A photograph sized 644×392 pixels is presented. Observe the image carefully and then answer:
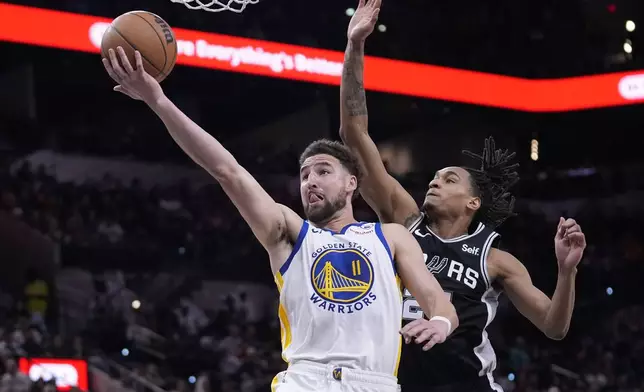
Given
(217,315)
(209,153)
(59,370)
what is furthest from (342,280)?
(217,315)

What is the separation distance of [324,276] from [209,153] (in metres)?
0.65

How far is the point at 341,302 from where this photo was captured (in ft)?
12.7

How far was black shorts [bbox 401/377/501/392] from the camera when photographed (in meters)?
4.86

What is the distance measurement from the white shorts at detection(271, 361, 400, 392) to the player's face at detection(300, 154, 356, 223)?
628mm

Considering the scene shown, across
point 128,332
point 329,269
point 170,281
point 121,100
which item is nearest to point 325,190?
point 329,269

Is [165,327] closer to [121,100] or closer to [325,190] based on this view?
[121,100]

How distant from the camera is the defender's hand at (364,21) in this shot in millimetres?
4988

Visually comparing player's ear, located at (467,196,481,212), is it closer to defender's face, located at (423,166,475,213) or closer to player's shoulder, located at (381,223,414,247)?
defender's face, located at (423,166,475,213)

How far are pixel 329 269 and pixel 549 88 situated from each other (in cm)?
1706

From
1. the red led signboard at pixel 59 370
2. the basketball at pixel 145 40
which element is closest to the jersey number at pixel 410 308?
the basketball at pixel 145 40

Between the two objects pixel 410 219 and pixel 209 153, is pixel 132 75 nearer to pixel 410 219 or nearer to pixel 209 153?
pixel 209 153

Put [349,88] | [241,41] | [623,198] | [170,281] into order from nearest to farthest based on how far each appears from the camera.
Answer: [349,88]
[170,281]
[241,41]
[623,198]

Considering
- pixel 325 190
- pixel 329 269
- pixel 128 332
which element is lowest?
pixel 329 269

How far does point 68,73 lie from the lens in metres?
17.0
